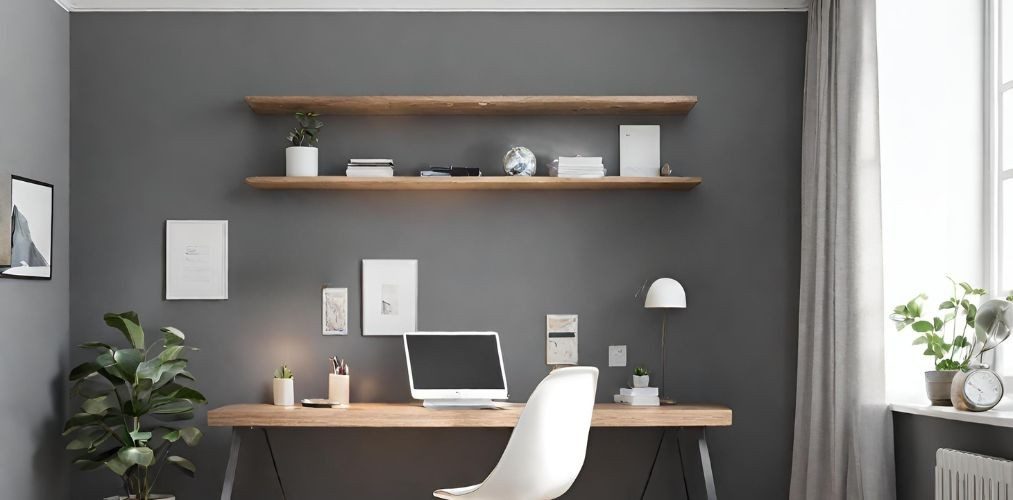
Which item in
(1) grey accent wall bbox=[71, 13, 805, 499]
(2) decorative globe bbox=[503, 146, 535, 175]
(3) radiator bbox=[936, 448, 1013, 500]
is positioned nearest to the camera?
(3) radiator bbox=[936, 448, 1013, 500]

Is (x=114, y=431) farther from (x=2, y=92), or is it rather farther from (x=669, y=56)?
(x=669, y=56)

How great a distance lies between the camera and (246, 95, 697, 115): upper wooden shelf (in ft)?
13.0

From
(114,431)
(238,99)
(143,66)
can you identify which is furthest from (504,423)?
(143,66)

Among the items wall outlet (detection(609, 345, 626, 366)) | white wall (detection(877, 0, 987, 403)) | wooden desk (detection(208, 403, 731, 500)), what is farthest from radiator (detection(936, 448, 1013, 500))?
wall outlet (detection(609, 345, 626, 366))

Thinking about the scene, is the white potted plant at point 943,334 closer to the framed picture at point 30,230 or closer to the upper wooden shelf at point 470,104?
the upper wooden shelf at point 470,104

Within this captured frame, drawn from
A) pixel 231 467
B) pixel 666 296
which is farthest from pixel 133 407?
pixel 666 296

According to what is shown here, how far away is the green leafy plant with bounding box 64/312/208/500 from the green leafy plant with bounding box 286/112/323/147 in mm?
1007

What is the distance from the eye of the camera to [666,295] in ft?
12.8

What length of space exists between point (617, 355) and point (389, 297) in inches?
43.3

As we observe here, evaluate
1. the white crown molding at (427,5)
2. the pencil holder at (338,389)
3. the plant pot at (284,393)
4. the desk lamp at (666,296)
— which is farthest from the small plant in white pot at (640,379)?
the white crown molding at (427,5)

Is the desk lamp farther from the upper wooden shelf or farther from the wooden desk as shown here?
the upper wooden shelf

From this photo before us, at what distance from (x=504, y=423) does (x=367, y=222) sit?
121 centimetres

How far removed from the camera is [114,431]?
3.90 m

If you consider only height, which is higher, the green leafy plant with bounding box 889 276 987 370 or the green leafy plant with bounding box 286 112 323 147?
the green leafy plant with bounding box 286 112 323 147
